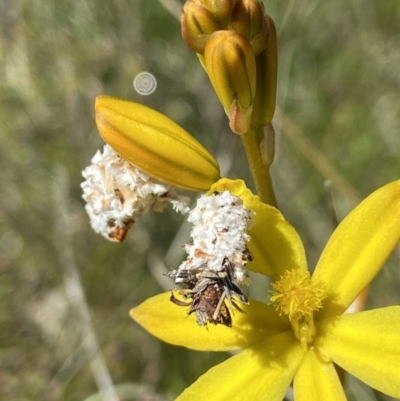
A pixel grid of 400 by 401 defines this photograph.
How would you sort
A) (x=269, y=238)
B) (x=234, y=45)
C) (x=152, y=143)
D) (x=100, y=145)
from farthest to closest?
(x=100, y=145) → (x=269, y=238) → (x=152, y=143) → (x=234, y=45)

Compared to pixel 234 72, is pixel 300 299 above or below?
below

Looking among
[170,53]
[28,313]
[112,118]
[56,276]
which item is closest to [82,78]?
A: [170,53]

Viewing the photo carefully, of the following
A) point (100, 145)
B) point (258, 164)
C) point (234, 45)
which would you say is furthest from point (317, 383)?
point (100, 145)

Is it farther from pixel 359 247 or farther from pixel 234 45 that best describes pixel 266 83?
pixel 359 247

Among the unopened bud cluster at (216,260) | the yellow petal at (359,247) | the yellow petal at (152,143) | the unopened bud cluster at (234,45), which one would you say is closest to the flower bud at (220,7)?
the unopened bud cluster at (234,45)

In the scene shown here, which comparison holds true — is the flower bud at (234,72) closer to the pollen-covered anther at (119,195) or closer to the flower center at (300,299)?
the pollen-covered anther at (119,195)

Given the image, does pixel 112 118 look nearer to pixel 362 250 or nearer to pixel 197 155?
pixel 197 155

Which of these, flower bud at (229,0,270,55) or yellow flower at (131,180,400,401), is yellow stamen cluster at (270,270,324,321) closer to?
yellow flower at (131,180,400,401)
